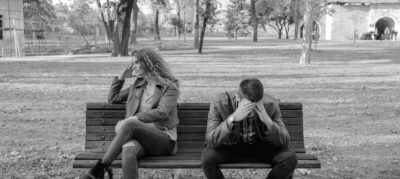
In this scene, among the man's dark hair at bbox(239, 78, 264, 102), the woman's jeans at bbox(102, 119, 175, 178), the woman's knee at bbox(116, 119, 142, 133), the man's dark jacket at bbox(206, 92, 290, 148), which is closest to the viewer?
the man's dark hair at bbox(239, 78, 264, 102)

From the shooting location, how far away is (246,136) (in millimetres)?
4168

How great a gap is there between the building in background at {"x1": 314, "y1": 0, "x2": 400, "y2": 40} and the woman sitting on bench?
60120 mm

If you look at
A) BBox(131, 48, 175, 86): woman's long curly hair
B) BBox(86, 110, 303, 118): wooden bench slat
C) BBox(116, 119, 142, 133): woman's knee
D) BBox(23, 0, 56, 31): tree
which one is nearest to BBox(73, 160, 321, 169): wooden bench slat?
BBox(116, 119, 142, 133): woman's knee

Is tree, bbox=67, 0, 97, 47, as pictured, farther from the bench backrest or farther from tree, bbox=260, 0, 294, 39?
the bench backrest

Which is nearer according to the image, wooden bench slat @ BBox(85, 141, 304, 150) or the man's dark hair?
the man's dark hair

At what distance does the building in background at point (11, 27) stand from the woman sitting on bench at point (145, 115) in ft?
96.2

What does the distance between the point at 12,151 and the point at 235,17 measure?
48302 millimetres

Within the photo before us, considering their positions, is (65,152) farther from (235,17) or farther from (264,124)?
(235,17)

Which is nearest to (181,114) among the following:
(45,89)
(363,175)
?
(363,175)

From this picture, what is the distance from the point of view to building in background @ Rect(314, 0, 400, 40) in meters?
62.8

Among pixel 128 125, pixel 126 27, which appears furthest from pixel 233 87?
pixel 126 27

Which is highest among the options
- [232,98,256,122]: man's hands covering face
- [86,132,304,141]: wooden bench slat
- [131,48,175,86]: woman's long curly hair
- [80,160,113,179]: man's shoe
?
[131,48,175,86]: woman's long curly hair

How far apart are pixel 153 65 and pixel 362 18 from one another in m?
62.7

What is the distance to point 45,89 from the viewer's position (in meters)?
12.9
